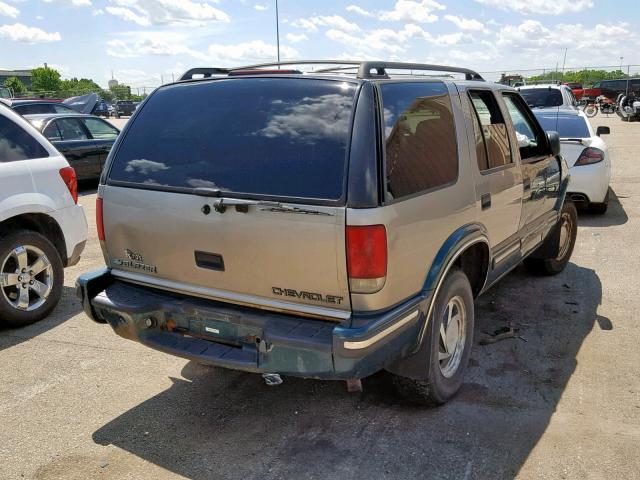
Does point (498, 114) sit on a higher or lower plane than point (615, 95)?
higher

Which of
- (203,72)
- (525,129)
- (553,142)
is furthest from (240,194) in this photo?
(553,142)

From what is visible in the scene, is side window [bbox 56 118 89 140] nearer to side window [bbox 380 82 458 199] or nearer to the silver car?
the silver car

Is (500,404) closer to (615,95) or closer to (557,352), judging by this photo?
(557,352)

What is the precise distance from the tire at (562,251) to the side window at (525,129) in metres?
0.93

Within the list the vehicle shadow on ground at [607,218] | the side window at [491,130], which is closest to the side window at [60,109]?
the vehicle shadow on ground at [607,218]

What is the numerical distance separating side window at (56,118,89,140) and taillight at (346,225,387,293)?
395 inches

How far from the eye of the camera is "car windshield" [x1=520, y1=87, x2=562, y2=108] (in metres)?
10.9

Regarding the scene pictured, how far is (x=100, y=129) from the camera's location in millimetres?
12016

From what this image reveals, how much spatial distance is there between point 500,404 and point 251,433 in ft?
4.86

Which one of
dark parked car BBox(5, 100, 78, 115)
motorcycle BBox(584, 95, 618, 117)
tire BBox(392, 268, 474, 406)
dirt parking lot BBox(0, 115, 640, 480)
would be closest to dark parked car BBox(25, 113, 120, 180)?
dark parked car BBox(5, 100, 78, 115)

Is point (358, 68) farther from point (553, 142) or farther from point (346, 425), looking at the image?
point (553, 142)

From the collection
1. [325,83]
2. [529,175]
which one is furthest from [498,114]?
[325,83]

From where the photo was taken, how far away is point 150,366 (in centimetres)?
416

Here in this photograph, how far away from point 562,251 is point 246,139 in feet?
13.9
